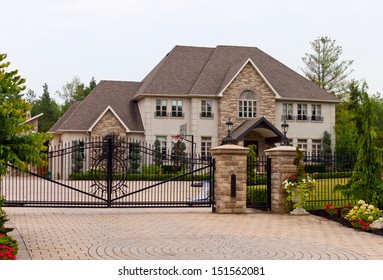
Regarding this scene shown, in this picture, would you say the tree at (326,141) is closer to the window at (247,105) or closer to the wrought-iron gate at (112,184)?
the window at (247,105)

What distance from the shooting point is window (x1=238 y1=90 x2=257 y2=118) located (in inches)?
1420

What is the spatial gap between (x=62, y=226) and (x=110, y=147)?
3407 millimetres

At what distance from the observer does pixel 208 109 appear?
118 feet

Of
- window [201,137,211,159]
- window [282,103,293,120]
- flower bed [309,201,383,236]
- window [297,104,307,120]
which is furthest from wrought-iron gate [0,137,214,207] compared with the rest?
window [297,104,307,120]

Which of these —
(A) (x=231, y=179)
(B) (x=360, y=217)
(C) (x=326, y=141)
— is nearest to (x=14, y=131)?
(A) (x=231, y=179)

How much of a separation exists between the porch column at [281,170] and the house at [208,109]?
18.1 metres

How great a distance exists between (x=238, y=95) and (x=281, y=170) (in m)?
21.3

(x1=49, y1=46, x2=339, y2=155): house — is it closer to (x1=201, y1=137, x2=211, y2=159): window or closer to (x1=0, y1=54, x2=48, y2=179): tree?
(x1=201, y1=137, x2=211, y2=159): window

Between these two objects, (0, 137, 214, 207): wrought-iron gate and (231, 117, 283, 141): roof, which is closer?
(0, 137, 214, 207): wrought-iron gate

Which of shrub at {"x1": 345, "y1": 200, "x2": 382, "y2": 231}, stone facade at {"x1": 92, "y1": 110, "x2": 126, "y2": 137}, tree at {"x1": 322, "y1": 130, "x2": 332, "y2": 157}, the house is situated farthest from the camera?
tree at {"x1": 322, "y1": 130, "x2": 332, "y2": 157}

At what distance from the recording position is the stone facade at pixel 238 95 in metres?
35.6

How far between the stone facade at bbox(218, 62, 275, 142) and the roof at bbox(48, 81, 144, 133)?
5798 millimetres

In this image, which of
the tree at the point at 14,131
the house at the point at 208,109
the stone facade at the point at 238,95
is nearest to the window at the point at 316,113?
the house at the point at 208,109

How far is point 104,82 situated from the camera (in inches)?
1575
